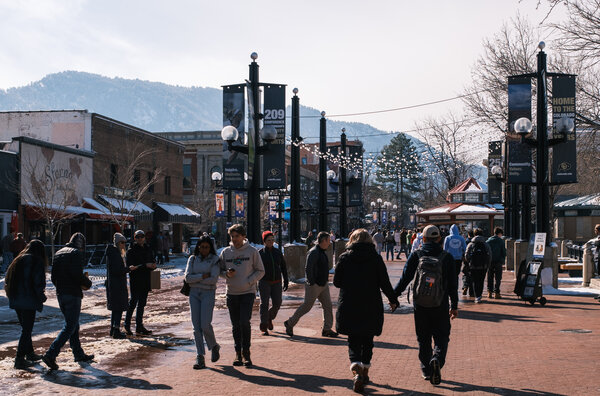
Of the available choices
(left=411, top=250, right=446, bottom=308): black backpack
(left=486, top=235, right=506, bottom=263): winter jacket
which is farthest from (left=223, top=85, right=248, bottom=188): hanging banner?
(left=411, top=250, right=446, bottom=308): black backpack

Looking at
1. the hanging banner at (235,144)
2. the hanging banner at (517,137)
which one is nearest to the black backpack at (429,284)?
the hanging banner at (235,144)

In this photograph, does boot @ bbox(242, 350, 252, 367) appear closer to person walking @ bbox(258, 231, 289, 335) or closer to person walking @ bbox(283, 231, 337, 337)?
person walking @ bbox(283, 231, 337, 337)

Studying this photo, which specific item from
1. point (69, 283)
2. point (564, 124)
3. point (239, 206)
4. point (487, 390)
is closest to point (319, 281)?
point (69, 283)

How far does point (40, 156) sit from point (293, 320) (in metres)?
26.0

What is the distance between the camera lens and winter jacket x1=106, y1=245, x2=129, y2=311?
12281mm

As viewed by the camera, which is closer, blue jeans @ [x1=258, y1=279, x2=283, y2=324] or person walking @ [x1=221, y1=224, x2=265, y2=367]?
person walking @ [x1=221, y1=224, x2=265, y2=367]

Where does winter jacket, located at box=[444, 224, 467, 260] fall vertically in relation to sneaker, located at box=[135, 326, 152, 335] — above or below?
above

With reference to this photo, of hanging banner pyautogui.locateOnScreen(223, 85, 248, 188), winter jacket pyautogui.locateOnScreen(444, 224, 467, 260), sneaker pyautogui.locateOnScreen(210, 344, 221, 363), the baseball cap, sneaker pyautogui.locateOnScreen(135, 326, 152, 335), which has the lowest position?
sneaker pyautogui.locateOnScreen(135, 326, 152, 335)

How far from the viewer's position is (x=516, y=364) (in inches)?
381

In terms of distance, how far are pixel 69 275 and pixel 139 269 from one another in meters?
3.11

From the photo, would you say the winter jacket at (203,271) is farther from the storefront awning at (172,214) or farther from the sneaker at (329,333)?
the storefront awning at (172,214)

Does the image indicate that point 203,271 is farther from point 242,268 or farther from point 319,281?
point 319,281

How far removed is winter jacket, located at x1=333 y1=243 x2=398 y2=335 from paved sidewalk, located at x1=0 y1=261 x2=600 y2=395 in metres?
0.73

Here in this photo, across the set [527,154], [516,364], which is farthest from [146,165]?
[516,364]
